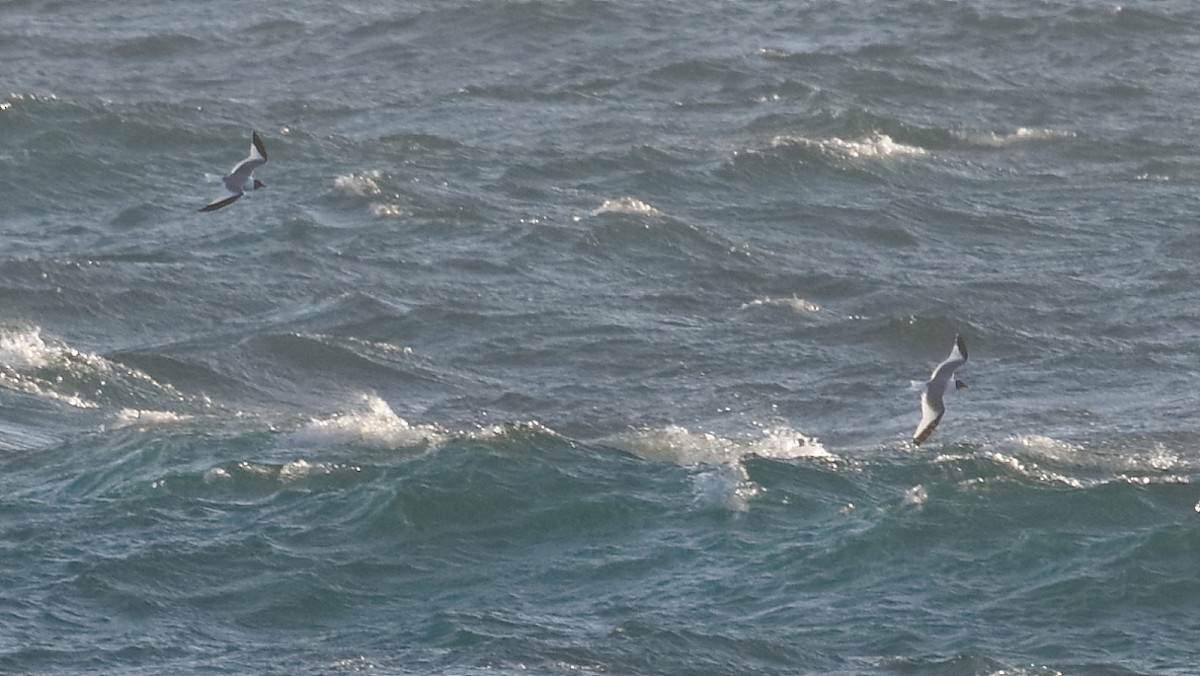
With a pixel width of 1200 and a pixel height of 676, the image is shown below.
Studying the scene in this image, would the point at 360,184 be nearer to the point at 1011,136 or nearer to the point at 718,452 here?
the point at 1011,136

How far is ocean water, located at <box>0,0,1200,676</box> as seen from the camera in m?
26.4

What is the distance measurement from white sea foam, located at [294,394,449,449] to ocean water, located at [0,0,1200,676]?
85 millimetres

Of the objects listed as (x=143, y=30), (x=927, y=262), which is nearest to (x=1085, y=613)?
(x=927, y=262)

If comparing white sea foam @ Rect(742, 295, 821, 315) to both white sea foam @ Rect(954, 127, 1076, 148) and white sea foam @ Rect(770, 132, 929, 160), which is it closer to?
white sea foam @ Rect(770, 132, 929, 160)

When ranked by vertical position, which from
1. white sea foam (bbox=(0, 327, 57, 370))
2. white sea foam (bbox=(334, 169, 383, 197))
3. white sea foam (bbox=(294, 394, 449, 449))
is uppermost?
white sea foam (bbox=(334, 169, 383, 197))

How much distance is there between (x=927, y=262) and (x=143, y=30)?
2217 cm

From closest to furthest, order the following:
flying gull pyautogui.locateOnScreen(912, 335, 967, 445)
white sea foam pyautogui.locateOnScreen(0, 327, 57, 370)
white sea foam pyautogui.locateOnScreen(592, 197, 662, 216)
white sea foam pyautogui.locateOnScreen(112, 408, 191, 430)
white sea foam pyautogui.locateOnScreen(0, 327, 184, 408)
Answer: flying gull pyautogui.locateOnScreen(912, 335, 967, 445) → white sea foam pyautogui.locateOnScreen(112, 408, 191, 430) → white sea foam pyautogui.locateOnScreen(0, 327, 184, 408) → white sea foam pyautogui.locateOnScreen(0, 327, 57, 370) → white sea foam pyautogui.locateOnScreen(592, 197, 662, 216)

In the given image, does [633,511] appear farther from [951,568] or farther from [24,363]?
[24,363]

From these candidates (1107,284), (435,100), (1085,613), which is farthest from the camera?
(435,100)

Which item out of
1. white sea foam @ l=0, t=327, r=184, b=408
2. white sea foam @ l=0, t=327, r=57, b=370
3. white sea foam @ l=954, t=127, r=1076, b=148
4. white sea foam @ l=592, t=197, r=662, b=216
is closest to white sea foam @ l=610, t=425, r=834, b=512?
white sea foam @ l=0, t=327, r=184, b=408

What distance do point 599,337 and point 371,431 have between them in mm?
5522

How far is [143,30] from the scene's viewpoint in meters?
54.6

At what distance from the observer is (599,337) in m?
35.9

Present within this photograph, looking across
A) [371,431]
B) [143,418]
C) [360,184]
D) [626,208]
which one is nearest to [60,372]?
[143,418]
